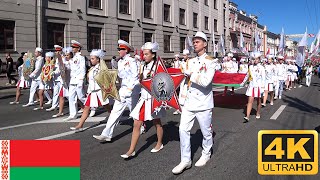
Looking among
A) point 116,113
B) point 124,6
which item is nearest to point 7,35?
point 124,6

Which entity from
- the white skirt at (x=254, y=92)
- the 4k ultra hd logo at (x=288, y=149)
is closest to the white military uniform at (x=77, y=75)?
the white skirt at (x=254, y=92)

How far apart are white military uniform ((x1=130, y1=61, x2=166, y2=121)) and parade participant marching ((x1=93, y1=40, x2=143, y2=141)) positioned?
0.68 m

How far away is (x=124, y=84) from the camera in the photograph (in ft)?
21.7

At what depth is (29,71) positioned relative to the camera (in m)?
12.0

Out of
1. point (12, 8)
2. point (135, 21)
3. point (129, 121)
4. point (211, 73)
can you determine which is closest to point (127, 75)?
point (211, 73)

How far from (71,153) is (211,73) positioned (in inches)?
88.3

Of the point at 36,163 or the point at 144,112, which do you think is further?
the point at 144,112

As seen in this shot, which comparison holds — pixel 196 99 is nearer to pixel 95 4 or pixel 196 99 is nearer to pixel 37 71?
pixel 37 71

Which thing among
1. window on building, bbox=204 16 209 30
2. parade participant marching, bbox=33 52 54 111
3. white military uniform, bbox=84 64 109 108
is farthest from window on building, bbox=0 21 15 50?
window on building, bbox=204 16 209 30

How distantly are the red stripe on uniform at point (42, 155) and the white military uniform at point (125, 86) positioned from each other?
1485 millimetres

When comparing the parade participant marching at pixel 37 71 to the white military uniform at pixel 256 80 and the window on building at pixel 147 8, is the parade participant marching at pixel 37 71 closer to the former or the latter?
the white military uniform at pixel 256 80

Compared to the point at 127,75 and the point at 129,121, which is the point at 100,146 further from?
the point at 129,121

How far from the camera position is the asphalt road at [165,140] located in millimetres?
5016

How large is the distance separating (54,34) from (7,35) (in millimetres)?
3451
